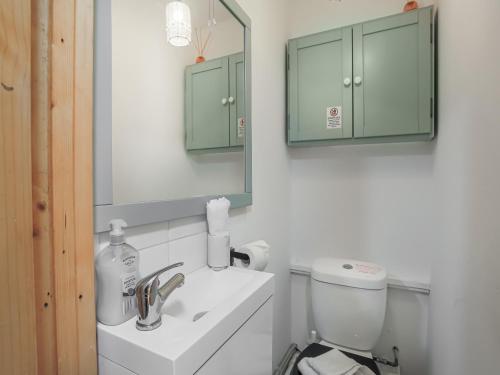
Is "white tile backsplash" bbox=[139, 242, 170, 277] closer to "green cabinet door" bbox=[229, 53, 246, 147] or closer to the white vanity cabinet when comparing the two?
the white vanity cabinet

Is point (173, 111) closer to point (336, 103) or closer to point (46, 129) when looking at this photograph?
point (46, 129)

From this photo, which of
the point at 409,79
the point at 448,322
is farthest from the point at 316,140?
the point at 448,322

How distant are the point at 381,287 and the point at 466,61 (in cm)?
101

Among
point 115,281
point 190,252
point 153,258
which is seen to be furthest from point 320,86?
point 115,281

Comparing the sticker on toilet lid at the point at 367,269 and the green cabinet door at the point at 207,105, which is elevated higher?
the green cabinet door at the point at 207,105

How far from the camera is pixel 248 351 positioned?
2.12 ft

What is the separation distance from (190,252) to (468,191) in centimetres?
89

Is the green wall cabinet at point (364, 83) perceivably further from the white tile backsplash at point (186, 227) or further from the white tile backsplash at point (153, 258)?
the white tile backsplash at point (153, 258)

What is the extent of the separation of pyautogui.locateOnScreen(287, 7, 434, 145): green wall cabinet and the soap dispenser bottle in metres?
1.18

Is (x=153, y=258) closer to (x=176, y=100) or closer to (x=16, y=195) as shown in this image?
(x=16, y=195)

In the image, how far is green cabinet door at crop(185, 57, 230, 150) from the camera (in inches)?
35.6

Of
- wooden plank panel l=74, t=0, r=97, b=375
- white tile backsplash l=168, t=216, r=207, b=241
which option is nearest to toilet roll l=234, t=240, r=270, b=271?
white tile backsplash l=168, t=216, r=207, b=241

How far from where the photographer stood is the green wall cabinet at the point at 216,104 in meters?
0.91

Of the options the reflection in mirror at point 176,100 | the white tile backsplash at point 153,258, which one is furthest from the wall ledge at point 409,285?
the white tile backsplash at point 153,258
